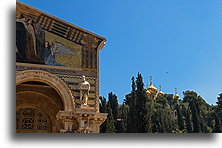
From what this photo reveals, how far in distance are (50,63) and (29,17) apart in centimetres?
114

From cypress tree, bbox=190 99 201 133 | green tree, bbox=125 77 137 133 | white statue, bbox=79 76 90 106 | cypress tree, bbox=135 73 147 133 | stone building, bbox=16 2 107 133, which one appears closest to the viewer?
stone building, bbox=16 2 107 133

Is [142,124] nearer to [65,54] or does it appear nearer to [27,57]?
[65,54]

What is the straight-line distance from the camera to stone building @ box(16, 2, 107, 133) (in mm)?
6645

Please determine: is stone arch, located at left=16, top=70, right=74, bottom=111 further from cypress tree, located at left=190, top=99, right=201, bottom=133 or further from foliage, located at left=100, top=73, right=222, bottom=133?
cypress tree, located at left=190, top=99, right=201, bottom=133

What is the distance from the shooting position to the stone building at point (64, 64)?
6.64 meters

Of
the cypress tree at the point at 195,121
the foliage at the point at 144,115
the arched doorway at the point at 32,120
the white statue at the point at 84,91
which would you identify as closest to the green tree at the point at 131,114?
the foliage at the point at 144,115

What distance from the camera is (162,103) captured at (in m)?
24.8

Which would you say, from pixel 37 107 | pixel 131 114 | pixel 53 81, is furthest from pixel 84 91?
pixel 131 114

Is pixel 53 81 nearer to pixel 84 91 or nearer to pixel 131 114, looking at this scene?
pixel 84 91

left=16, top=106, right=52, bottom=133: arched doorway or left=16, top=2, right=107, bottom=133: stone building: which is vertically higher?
left=16, top=2, right=107, bottom=133: stone building

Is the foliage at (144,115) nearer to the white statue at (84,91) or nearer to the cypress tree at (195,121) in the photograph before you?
the cypress tree at (195,121)

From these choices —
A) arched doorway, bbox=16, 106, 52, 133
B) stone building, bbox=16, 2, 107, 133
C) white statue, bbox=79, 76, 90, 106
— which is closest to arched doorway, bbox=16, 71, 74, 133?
arched doorway, bbox=16, 106, 52, 133
